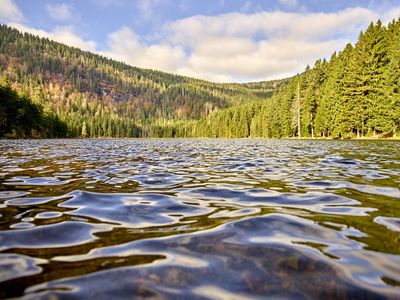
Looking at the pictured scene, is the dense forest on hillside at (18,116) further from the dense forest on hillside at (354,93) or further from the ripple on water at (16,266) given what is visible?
the ripple on water at (16,266)

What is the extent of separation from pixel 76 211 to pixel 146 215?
99cm

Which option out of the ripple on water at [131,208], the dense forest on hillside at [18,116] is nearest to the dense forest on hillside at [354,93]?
the ripple on water at [131,208]

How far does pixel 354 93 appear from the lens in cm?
4228

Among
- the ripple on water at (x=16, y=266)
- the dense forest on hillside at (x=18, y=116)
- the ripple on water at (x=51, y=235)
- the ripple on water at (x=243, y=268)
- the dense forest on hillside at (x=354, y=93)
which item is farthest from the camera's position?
the dense forest on hillside at (x=18, y=116)

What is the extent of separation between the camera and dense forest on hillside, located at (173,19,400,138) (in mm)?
36219

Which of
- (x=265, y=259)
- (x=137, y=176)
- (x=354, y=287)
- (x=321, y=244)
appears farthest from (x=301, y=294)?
(x=137, y=176)

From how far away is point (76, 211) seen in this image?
4273 millimetres

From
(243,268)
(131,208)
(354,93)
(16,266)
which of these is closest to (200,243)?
(243,268)

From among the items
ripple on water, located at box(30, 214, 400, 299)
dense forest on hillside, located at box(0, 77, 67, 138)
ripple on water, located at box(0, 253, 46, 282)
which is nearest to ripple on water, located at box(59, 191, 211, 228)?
ripple on water, located at box(30, 214, 400, 299)

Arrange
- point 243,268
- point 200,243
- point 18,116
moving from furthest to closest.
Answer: point 18,116 → point 200,243 → point 243,268

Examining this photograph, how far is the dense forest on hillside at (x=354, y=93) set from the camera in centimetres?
3622

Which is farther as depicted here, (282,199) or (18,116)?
(18,116)

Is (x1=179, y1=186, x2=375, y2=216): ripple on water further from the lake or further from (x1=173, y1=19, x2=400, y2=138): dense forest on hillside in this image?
(x1=173, y1=19, x2=400, y2=138): dense forest on hillside

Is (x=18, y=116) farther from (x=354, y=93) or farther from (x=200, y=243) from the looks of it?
(x=200, y=243)
